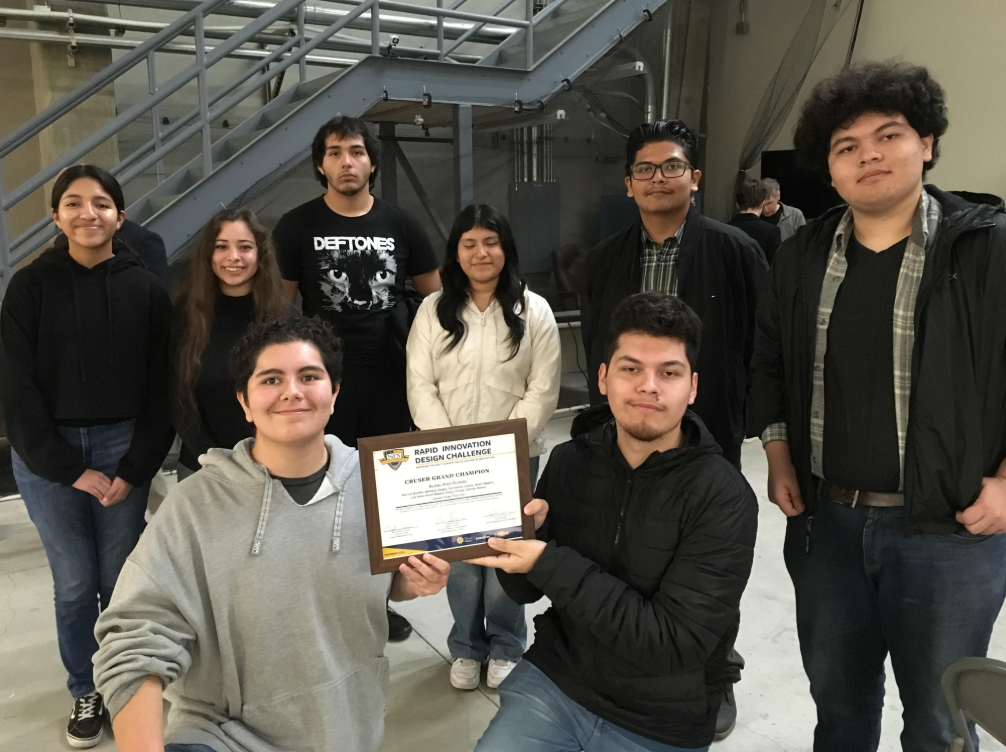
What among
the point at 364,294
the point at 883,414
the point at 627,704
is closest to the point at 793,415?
the point at 883,414

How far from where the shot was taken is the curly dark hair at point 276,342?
1.42 meters

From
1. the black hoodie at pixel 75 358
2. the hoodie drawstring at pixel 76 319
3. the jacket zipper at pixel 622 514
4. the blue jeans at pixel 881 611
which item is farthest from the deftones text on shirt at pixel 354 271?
the blue jeans at pixel 881 611

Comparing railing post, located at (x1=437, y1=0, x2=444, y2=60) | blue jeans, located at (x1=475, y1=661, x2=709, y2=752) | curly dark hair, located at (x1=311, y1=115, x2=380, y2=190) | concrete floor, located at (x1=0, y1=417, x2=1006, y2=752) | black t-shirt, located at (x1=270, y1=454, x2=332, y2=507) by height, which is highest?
railing post, located at (x1=437, y1=0, x2=444, y2=60)

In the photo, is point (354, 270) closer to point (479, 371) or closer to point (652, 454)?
point (479, 371)

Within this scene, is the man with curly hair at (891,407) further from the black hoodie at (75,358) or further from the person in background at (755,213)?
the person in background at (755,213)

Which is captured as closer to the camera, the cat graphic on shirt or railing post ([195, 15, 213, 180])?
the cat graphic on shirt

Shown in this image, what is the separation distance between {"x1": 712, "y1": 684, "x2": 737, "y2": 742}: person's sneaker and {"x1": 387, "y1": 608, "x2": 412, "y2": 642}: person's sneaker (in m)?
1.07

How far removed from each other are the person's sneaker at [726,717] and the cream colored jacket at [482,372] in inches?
35.9

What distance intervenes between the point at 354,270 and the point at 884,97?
1539 millimetres

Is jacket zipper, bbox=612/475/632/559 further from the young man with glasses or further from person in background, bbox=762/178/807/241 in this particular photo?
person in background, bbox=762/178/807/241

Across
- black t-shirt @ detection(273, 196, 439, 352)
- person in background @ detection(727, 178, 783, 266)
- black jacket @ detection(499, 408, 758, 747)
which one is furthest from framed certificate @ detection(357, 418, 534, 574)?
person in background @ detection(727, 178, 783, 266)

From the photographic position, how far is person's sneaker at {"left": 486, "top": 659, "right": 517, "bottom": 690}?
2.23m

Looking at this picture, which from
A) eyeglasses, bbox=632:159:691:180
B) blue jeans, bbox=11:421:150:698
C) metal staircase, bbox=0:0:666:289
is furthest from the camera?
metal staircase, bbox=0:0:666:289

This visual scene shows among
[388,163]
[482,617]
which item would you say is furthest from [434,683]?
[388,163]
